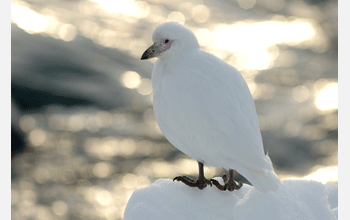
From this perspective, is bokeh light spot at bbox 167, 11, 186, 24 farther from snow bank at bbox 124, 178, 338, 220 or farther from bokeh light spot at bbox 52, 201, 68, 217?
snow bank at bbox 124, 178, 338, 220

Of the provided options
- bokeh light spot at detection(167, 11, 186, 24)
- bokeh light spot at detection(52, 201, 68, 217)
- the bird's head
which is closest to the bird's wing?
the bird's head

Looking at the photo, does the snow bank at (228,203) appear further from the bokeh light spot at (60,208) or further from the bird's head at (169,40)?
the bokeh light spot at (60,208)

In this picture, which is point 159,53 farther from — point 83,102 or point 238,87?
point 83,102

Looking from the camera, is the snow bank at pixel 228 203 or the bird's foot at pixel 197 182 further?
the bird's foot at pixel 197 182

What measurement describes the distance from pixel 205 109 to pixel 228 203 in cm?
122

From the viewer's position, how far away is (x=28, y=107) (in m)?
11.2

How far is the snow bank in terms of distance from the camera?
3803 millimetres

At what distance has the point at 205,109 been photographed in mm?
3732

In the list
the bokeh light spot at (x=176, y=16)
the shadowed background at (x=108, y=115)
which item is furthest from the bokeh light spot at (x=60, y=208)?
the bokeh light spot at (x=176, y=16)

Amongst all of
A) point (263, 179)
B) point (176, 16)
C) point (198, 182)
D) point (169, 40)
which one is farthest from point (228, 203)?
point (176, 16)

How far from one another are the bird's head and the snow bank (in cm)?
150

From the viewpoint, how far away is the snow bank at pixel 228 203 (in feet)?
12.5

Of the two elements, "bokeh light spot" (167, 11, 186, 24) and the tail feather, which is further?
"bokeh light spot" (167, 11, 186, 24)

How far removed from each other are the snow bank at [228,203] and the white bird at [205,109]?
21 centimetres
